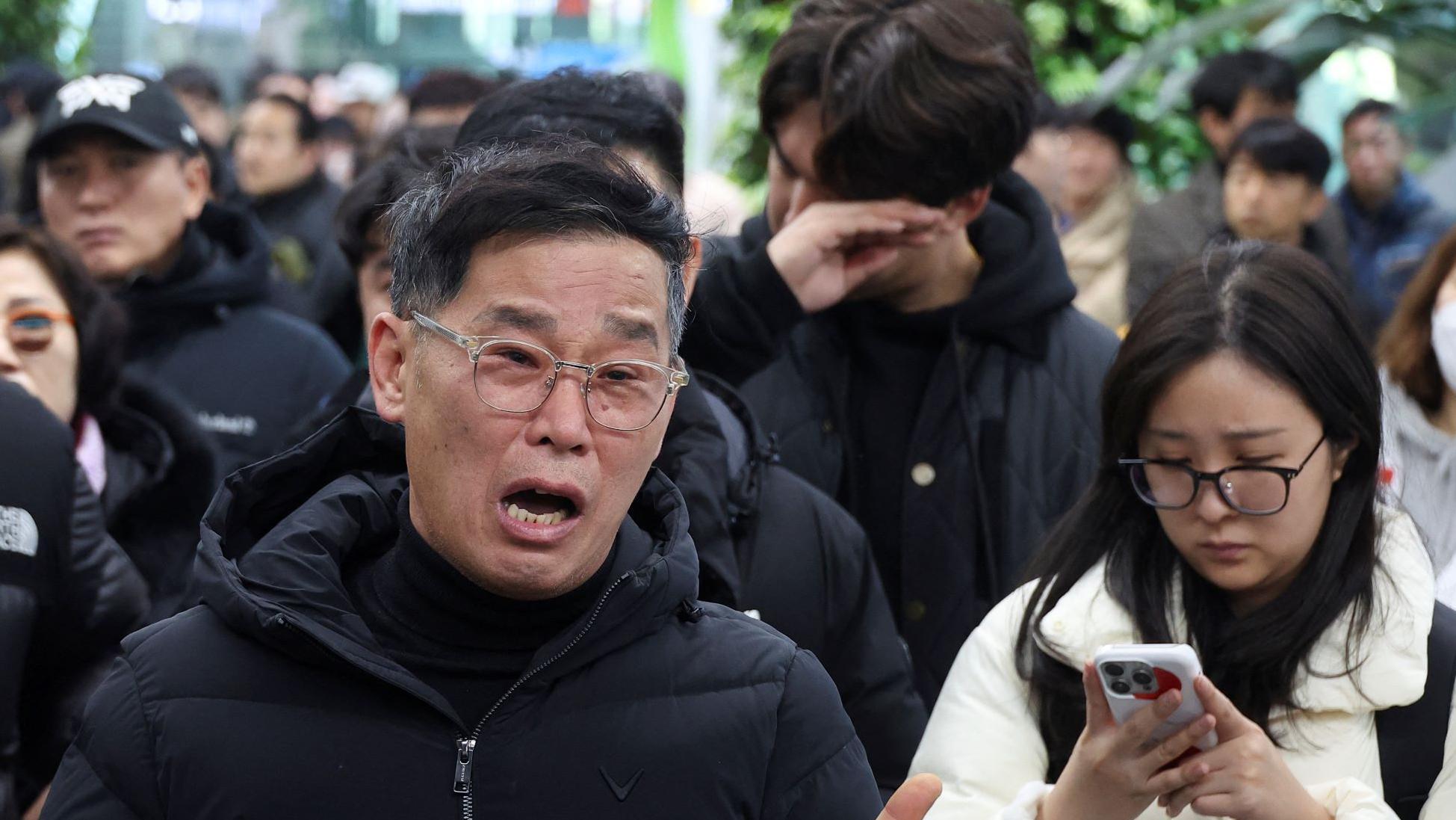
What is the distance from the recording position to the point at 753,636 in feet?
7.80

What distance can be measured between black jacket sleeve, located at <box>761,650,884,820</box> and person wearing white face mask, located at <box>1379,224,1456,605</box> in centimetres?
204

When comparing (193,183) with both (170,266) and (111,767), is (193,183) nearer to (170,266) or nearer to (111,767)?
(170,266)

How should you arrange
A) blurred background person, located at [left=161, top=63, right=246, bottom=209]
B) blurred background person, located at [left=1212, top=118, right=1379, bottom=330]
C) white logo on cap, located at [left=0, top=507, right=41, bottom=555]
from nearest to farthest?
white logo on cap, located at [left=0, top=507, right=41, bottom=555] < blurred background person, located at [left=1212, top=118, right=1379, bottom=330] < blurred background person, located at [left=161, top=63, right=246, bottom=209]

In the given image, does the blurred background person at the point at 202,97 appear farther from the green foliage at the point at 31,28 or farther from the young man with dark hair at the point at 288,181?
the green foliage at the point at 31,28

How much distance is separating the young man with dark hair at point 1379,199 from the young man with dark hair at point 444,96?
4.78m

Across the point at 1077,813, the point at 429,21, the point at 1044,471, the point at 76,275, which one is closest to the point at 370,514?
the point at 1077,813

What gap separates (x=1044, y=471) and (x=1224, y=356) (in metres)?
0.74

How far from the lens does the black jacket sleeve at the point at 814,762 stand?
7.43 feet

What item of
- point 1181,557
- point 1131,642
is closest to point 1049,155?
point 1181,557

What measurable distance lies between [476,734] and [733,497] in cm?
92

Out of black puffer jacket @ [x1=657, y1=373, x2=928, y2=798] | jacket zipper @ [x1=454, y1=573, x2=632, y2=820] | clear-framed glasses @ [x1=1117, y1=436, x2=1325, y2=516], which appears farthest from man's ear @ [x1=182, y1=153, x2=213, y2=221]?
jacket zipper @ [x1=454, y1=573, x2=632, y2=820]

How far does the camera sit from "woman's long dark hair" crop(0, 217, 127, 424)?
4.14 m

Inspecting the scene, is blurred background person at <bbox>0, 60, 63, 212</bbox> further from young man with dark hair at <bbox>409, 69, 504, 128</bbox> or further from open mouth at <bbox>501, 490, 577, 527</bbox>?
open mouth at <bbox>501, 490, 577, 527</bbox>

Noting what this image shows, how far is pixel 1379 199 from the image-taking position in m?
9.88
